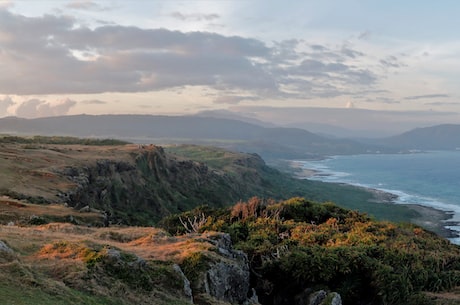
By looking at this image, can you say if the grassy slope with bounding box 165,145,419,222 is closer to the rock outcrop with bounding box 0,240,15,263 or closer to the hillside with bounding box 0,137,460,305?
the hillside with bounding box 0,137,460,305

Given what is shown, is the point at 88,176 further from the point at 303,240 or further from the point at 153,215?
the point at 303,240

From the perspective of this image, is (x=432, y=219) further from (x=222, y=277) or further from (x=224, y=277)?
(x=222, y=277)

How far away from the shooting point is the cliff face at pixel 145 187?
57406 millimetres

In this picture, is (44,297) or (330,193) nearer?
(44,297)

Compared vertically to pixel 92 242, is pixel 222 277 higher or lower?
lower

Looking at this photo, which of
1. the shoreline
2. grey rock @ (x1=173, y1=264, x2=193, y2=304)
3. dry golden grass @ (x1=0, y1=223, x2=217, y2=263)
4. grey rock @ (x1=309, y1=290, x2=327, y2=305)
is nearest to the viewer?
grey rock @ (x1=173, y1=264, x2=193, y2=304)

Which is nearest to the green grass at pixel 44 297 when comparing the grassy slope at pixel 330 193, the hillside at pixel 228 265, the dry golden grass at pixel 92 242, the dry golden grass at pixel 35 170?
the hillside at pixel 228 265

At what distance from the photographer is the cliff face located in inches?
2260

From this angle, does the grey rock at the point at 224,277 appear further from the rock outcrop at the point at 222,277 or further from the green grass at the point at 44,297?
the green grass at the point at 44,297

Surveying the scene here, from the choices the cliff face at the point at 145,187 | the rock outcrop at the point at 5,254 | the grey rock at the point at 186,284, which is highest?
the rock outcrop at the point at 5,254

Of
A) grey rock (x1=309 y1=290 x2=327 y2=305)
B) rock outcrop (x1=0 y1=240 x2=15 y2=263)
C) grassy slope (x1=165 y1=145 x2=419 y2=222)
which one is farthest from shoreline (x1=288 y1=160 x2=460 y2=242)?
rock outcrop (x1=0 y1=240 x2=15 y2=263)

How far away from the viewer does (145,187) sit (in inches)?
3039

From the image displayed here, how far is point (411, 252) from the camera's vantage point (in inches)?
1136

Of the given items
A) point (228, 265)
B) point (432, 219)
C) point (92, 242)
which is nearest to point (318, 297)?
point (228, 265)
